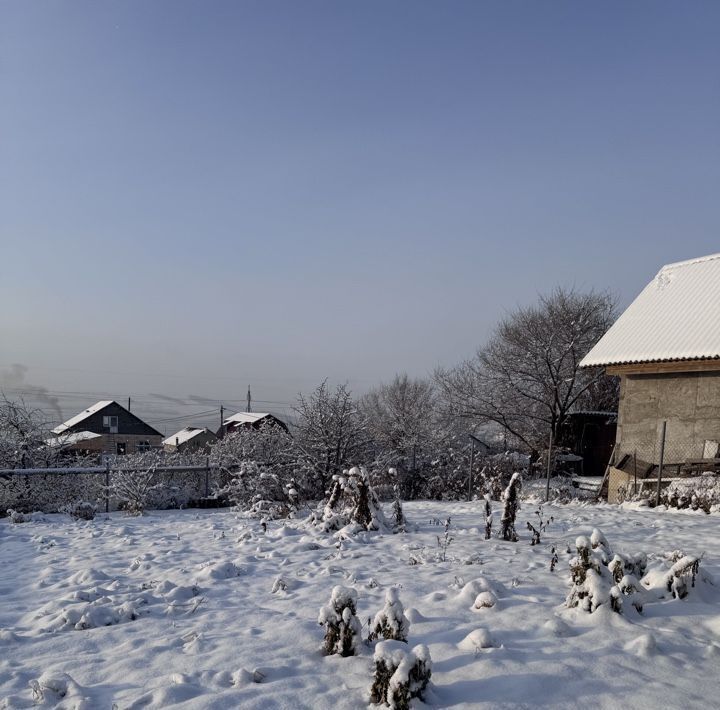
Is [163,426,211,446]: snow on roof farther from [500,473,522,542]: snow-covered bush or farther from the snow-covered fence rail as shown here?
[500,473,522,542]: snow-covered bush

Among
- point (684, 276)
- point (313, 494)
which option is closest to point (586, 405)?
point (684, 276)

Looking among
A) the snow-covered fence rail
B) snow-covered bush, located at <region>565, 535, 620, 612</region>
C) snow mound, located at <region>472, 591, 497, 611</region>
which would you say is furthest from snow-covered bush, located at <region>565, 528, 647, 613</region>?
the snow-covered fence rail

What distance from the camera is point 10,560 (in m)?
7.90

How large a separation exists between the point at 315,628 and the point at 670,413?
1346cm

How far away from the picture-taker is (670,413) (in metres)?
15.3

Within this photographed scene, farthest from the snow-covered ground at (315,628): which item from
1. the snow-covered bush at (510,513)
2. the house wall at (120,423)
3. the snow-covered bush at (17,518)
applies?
the house wall at (120,423)

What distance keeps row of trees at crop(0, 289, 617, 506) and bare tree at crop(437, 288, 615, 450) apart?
0.15 ft

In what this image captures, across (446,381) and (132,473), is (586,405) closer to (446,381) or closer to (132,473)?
(446,381)

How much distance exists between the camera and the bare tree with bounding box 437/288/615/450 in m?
26.3

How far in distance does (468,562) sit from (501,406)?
69.2ft

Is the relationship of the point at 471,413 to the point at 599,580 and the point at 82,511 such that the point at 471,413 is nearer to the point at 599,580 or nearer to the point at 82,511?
the point at 82,511

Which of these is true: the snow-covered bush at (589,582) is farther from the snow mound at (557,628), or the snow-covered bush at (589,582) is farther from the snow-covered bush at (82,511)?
the snow-covered bush at (82,511)

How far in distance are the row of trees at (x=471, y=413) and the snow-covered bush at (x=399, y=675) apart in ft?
44.3

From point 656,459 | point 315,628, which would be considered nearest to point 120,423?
point 656,459
